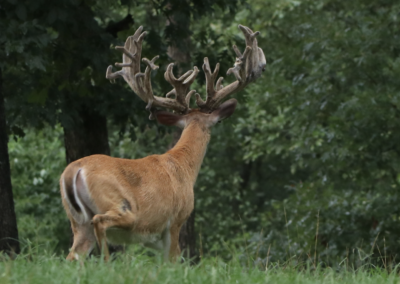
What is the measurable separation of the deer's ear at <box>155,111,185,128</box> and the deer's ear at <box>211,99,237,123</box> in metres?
0.35

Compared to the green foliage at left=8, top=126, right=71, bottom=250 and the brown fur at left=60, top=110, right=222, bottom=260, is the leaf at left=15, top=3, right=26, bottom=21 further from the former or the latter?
the green foliage at left=8, top=126, right=71, bottom=250

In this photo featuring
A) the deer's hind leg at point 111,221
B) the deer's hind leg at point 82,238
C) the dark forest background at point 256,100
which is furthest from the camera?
the dark forest background at point 256,100

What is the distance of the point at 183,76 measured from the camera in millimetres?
7844

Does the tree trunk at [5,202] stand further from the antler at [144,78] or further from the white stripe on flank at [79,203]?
the white stripe on flank at [79,203]

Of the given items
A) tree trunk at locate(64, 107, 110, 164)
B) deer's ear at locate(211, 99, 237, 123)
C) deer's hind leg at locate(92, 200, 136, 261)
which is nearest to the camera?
deer's hind leg at locate(92, 200, 136, 261)

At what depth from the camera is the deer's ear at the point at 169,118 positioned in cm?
785

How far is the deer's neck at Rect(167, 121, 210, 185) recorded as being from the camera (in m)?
7.23

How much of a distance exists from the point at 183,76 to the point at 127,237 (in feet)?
7.37

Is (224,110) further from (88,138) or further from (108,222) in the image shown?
(88,138)

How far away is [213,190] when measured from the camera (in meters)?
23.0

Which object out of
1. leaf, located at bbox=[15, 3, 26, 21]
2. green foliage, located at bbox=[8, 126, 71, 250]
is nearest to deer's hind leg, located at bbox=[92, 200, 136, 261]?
leaf, located at bbox=[15, 3, 26, 21]

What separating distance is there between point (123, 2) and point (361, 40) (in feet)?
14.8

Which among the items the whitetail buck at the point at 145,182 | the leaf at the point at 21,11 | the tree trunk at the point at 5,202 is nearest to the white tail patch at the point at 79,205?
the whitetail buck at the point at 145,182

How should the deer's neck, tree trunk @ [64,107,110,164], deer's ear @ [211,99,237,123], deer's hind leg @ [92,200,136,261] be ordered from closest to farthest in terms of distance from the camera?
deer's hind leg @ [92,200,136,261], the deer's neck, deer's ear @ [211,99,237,123], tree trunk @ [64,107,110,164]
